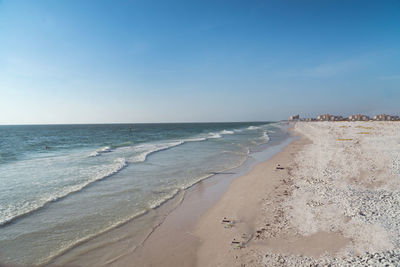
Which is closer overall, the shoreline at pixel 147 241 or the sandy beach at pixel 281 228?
the sandy beach at pixel 281 228

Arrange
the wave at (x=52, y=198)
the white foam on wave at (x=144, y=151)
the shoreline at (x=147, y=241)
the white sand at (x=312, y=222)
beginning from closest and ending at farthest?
1. the white sand at (x=312, y=222)
2. the shoreline at (x=147, y=241)
3. the wave at (x=52, y=198)
4. the white foam on wave at (x=144, y=151)

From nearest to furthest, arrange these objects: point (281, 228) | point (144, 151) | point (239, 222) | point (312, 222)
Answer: point (281, 228)
point (312, 222)
point (239, 222)
point (144, 151)

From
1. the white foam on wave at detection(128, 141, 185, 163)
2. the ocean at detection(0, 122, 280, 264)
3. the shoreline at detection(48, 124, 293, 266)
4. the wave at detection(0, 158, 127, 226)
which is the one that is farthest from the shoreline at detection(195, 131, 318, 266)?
the white foam on wave at detection(128, 141, 185, 163)

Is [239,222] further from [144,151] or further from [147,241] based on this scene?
[144,151]

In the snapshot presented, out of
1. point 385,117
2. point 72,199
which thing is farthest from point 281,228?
point 385,117

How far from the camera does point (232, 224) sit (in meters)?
6.71

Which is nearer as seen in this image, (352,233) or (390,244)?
(390,244)

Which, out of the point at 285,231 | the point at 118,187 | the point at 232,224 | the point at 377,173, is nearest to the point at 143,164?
the point at 118,187

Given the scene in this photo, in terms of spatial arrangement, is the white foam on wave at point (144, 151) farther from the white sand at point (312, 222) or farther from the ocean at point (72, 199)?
the white sand at point (312, 222)

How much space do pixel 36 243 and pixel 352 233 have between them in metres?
9.76

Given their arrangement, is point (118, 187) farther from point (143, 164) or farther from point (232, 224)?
point (232, 224)

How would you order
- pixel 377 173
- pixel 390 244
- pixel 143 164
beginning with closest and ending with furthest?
pixel 390 244
pixel 377 173
pixel 143 164

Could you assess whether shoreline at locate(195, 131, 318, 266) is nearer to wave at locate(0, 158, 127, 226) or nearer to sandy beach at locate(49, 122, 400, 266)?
sandy beach at locate(49, 122, 400, 266)

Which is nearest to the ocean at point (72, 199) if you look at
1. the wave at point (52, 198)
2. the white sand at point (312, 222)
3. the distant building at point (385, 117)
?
the wave at point (52, 198)
